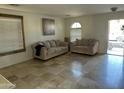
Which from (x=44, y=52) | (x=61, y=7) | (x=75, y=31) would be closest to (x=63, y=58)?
(x=44, y=52)

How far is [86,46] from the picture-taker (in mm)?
5953

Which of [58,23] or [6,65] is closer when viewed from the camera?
[6,65]

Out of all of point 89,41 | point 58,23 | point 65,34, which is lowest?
point 89,41

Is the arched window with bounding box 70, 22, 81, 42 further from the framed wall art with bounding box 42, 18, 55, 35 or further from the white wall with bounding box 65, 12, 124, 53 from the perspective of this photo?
the framed wall art with bounding box 42, 18, 55, 35

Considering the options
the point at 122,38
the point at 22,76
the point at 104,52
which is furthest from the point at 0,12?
the point at 122,38

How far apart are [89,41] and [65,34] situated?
7.07ft

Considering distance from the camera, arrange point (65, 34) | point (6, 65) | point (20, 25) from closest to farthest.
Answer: point (6, 65)
point (20, 25)
point (65, 34)

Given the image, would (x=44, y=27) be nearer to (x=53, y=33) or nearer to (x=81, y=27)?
(x=53, y=33)

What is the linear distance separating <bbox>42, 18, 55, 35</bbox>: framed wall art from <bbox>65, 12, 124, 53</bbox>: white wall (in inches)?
67.8

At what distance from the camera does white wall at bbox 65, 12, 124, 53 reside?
565 centimetres

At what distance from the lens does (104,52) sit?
19.8ft

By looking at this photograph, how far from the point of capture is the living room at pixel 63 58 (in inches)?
115

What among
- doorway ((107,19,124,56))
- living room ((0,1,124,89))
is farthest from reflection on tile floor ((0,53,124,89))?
doorway ((107,19,124,56))

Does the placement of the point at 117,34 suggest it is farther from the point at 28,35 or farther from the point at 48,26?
the point at 28,35
